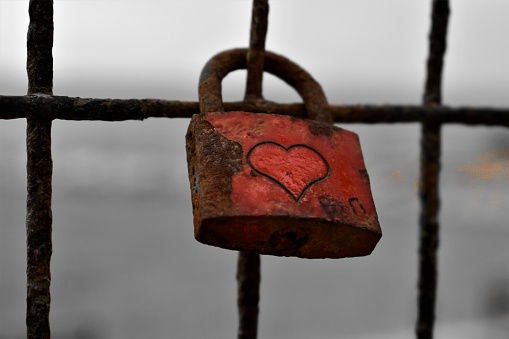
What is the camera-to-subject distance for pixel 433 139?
104 cm

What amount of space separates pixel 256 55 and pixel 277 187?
24 centimetres

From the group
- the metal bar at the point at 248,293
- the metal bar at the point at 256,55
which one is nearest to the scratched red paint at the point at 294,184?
the metal bar at the point at 256,55

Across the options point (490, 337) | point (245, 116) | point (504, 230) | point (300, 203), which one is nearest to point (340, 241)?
point (300, 203)

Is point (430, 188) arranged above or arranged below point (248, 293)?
above

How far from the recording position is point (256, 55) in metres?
0.86

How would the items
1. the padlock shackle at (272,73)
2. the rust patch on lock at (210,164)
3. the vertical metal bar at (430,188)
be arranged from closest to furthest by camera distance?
1. the rust patch on lock at (210,164)
2. the padlock shackle at (272,73)
3. the vertical metal bar at (430,188)

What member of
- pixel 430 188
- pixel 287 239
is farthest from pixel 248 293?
pixel 430 188

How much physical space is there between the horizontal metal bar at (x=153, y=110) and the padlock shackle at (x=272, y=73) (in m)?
0.02

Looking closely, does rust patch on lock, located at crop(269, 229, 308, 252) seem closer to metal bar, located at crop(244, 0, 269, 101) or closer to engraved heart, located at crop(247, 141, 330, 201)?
engraved heart, located at crop(247, 141, 330, 201)

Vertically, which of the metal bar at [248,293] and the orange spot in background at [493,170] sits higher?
the orange spot in background at [493,170]

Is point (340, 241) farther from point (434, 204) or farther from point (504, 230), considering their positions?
point (504, 230)

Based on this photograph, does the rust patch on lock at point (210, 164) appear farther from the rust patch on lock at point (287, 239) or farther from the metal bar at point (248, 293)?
the metal bar at point (248, 293)

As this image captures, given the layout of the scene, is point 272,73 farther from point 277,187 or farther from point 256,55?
point 277,187

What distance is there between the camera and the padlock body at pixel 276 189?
0.67m
